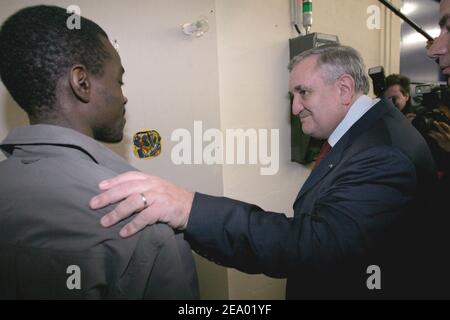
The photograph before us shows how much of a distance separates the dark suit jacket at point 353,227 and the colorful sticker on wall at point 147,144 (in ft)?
2.29

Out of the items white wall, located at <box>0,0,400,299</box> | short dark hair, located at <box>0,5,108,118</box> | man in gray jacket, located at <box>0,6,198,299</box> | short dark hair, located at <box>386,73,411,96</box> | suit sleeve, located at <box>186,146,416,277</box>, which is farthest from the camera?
short dark hair, located at <box>386,73,411,96</box>

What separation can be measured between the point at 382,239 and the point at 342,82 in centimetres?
59

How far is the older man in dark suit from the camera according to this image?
27.4 inches

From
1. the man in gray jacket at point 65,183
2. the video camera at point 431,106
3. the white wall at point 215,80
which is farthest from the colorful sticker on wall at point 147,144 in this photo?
the video camera at point 431,106

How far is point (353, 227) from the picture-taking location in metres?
0.74

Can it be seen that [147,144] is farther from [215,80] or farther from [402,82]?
[402,82]

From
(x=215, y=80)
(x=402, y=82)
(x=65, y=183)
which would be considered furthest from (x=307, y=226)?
(x=402, y=82)

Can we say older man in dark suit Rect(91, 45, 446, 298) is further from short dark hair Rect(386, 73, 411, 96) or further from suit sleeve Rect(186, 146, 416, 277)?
short dark hair Rect(386, 73, 411, 96)

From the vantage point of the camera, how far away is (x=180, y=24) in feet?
4.63

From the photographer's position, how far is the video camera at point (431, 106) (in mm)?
1747

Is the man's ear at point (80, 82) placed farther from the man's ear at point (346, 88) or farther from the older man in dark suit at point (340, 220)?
the man's ear at point (346, 88)

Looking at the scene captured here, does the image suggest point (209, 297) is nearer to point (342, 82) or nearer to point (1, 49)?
point (342, 82)

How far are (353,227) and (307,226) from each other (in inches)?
4.5

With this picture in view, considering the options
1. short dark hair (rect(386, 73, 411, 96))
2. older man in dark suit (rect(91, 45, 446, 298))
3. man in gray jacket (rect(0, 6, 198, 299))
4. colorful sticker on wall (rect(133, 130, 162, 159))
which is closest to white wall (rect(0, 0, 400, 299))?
colorful sticker on wall (rect(133, 130, 162, 159))
